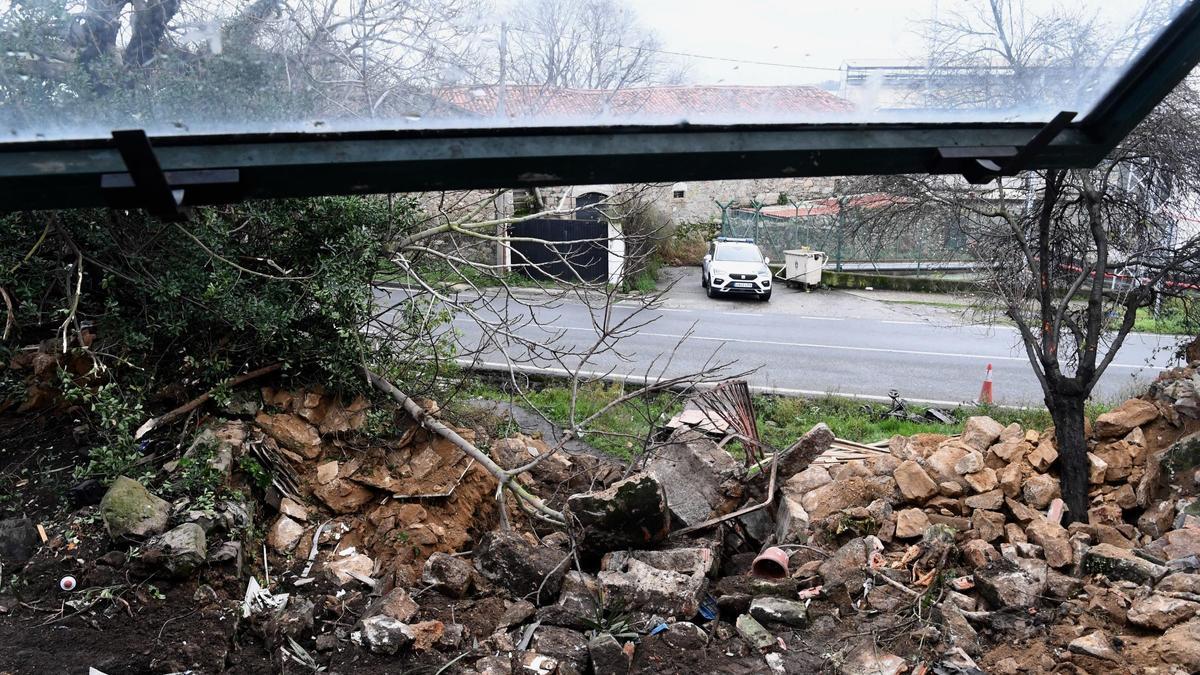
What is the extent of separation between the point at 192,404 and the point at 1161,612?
6.40 m

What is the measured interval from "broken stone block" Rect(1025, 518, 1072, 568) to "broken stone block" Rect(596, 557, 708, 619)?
2.36 meters

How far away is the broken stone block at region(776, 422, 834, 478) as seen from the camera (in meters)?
6.47

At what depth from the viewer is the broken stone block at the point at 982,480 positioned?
21.7 ft

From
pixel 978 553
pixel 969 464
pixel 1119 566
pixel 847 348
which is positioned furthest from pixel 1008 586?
pixel 847 348

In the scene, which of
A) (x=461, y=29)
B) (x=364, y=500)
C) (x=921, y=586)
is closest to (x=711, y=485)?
(x=921, y=586)

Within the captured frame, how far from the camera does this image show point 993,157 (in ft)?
6.93

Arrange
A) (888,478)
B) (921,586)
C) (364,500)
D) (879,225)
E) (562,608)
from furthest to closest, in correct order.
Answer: (879,225)
(888,478)
(364,500)
(921,586)
(562,608)

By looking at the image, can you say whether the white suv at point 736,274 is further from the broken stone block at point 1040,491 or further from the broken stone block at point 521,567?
the broken stone block at point 521,567

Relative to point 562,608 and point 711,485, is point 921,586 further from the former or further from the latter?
point 562,608

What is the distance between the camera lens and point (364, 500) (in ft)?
20.4

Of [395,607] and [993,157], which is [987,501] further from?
[993,157]

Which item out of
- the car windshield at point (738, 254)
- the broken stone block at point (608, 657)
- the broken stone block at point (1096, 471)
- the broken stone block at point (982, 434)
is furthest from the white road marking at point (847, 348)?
the broken stone block at point (608, 657)

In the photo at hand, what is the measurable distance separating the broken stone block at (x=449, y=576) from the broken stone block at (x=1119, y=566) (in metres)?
3.98

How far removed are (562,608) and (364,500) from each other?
213 cm
